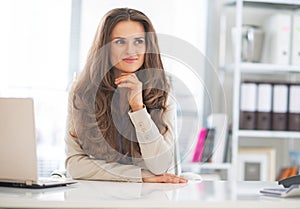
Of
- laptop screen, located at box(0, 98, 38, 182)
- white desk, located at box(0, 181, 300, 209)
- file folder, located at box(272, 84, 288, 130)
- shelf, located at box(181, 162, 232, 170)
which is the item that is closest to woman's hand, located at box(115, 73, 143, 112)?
white desk, located at box(0, 181, 300, 209)

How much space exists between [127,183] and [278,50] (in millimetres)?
1805

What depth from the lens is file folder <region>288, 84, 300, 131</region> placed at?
3.30 metres

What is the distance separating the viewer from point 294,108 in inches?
130

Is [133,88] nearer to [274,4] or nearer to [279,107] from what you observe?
[279,107]

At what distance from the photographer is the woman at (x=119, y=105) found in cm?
184

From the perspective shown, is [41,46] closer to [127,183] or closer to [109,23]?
[109,23]

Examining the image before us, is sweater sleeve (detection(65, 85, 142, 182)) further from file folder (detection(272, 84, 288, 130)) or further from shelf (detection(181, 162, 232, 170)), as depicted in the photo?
file folder (detection(272, 84, 288, 130))

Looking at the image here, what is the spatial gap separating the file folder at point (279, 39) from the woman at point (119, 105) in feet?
5.00

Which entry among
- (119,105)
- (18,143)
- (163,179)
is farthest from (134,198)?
(119,105)

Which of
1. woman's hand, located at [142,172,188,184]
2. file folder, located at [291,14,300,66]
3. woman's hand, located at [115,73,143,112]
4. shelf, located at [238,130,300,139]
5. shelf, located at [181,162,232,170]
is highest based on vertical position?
file folder, located at [291,14,300,66]

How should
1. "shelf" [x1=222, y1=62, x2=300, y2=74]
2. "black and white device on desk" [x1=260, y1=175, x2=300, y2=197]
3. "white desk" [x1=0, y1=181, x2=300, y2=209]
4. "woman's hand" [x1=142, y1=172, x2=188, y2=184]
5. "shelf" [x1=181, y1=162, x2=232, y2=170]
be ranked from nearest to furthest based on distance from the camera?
"white desk" [x1=0, y1=181, x2=300, y2=209], "black and white device on desk" [x1=260, y1=175, x2=300, y2=197], "woman's hand" [x1=142, y1=172, x2=188, y2=184], "shelf" [x1=181, y1=162, x2=232, y2=170], "shelf" [x1=222, y1=62, x2=300, y2=74]

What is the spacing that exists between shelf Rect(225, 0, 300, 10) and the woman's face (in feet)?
5.04

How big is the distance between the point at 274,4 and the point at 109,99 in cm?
184

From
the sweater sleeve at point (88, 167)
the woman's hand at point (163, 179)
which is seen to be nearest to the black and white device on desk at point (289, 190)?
the woman's hand at point (163, 179)
